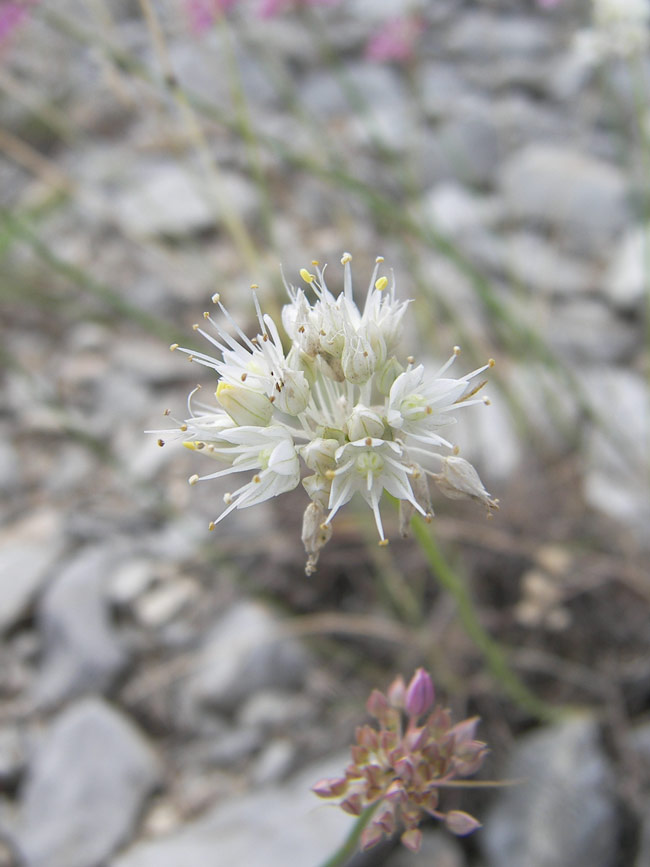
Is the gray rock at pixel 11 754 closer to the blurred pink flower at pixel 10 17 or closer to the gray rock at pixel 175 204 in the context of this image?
the blurred pink flower at pixel 10 17

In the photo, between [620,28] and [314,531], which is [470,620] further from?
[620,28]

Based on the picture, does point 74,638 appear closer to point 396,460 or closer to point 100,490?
point 100,490

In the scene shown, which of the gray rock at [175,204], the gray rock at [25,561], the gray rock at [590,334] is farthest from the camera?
the gray rock at [175,204]

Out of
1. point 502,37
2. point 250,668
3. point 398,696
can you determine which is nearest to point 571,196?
point 502,37

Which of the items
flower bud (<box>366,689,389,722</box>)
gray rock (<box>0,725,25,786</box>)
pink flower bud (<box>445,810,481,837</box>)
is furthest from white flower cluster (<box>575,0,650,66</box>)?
gray rock (<box>0,725,25,786</box>)

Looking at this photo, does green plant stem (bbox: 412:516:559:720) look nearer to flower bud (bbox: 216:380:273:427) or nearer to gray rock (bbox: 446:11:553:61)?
flower bud (bbox: 216:380:273:427)

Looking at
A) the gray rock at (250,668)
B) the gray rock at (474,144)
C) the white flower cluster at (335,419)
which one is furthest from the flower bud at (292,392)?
the gray rock at (474,144)

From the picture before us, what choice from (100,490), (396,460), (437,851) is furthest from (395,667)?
(100,490)
